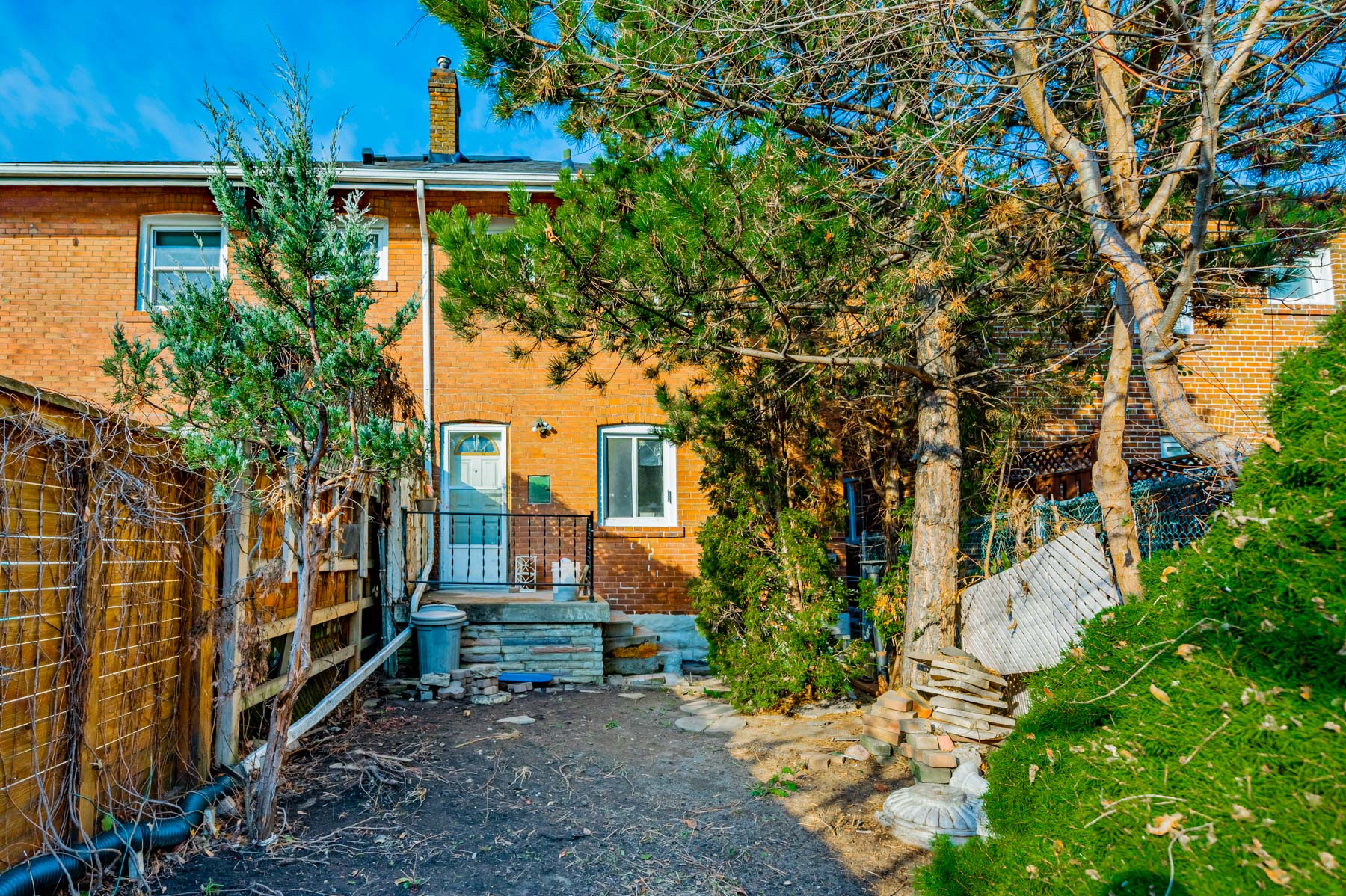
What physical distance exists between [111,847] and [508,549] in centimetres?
687

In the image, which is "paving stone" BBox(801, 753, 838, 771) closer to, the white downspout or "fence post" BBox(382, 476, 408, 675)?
"fence post" BBox(382, 476, 408, 675)

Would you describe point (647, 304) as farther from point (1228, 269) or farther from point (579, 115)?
point (1228, 269)

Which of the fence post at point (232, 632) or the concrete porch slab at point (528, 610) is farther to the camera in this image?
the concrete porch slab at point (528, 610)

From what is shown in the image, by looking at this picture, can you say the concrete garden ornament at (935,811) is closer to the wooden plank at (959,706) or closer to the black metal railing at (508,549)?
the wooden plank at (959,706)

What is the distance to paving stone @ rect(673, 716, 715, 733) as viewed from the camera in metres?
6.23

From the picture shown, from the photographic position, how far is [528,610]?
7.86 m

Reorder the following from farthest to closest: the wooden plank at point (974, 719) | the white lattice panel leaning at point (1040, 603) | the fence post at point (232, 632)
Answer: the wooden plank at point (974, 719)
the white lattice panel leaning at point (1040, 603)
the fence post at point (232, 632)

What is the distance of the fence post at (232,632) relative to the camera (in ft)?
13.0

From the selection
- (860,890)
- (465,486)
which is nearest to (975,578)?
(860,890)

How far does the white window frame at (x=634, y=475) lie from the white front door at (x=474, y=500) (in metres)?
1.24

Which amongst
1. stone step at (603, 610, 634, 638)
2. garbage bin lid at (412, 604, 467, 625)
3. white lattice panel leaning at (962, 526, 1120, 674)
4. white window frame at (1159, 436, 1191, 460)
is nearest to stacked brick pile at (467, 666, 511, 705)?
garbage bin lid at (412, 604, 467, 625)

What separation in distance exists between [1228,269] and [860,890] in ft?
11.4

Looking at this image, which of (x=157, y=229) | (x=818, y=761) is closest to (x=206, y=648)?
(x=818, y=761)

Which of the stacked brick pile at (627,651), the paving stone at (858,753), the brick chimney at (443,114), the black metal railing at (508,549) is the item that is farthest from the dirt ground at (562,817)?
the brick chimney at (443,114)
